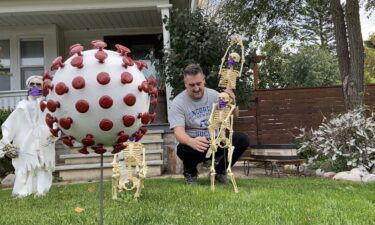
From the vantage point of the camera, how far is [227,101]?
15.8ft

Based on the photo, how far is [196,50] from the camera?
327 inches

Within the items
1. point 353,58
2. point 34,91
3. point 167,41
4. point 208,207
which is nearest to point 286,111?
point 353,58

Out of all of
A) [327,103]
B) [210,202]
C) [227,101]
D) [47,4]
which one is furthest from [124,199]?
[327,103]

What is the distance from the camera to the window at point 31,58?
11.4 meters

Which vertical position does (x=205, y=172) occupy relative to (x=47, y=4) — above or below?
below

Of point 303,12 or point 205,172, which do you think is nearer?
point 205,172

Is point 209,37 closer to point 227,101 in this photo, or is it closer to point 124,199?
point 227,101

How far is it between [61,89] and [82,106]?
0.45ft

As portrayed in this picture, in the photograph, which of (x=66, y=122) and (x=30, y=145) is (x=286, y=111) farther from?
(x=66, y=122)

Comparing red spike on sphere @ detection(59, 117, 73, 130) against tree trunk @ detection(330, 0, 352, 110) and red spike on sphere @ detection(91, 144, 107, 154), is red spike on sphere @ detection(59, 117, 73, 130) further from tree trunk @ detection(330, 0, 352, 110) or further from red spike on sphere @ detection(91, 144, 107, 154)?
tree trunk @ detection(330, 0, 352, 110)

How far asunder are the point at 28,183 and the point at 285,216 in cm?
336

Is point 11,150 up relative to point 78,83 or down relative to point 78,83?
down

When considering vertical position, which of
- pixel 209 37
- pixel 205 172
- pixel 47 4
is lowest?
pixel 205 172

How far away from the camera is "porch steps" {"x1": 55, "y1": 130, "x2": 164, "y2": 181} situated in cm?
779
